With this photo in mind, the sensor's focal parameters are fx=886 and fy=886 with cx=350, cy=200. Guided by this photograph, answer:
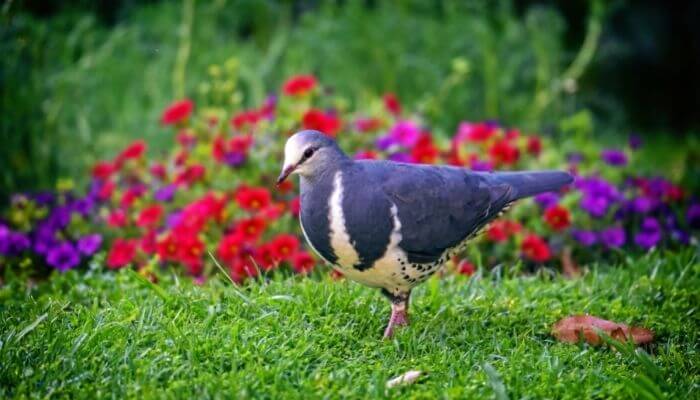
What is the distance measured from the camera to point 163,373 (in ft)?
9.73

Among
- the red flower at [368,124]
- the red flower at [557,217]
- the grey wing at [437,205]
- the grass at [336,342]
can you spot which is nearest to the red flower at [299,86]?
the red flower at [368,124]

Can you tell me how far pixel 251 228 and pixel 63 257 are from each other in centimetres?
101

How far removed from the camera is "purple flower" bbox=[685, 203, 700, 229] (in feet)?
16.6

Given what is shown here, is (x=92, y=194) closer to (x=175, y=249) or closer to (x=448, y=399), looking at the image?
(x=175, y=249)

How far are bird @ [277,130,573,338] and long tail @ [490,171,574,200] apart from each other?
0.85ft

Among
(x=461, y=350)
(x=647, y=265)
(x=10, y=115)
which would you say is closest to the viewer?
(x=461, y=350)

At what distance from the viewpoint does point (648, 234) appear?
194 inches

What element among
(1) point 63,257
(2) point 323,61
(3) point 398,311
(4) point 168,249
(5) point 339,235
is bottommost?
(1) point 63,257

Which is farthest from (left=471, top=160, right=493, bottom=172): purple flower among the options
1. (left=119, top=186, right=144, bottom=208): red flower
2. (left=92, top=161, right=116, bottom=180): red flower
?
(left=92, top=161, right=116, bottom=180): red flower

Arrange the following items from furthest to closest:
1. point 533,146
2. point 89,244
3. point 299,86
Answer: point 533,146 < point 299,86 < point 89,244

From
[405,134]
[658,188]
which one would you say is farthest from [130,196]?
[658,188]

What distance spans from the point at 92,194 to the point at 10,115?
2.94 feet

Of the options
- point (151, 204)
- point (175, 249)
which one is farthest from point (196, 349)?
point (151, 204)

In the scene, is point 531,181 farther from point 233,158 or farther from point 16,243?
point 16,243
